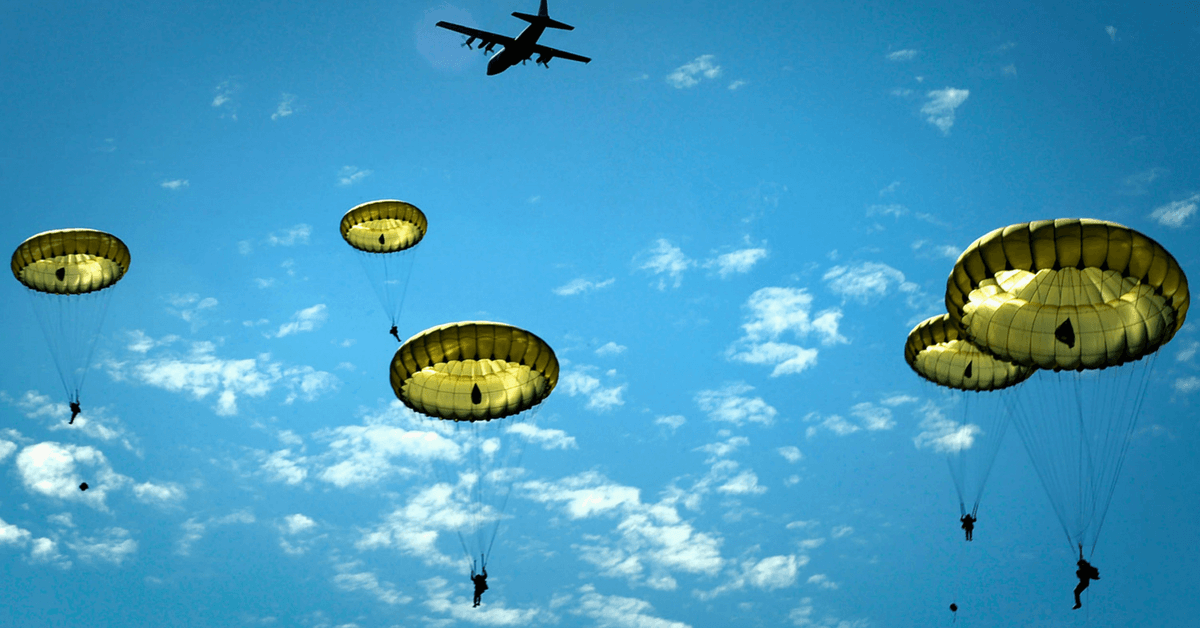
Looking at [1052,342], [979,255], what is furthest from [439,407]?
[1052,342]

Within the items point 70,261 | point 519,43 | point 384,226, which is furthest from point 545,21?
point 70,261

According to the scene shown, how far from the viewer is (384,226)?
176 feet

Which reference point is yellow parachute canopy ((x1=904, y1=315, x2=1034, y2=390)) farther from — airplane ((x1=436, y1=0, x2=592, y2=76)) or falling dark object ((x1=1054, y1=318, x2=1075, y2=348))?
airplane ((x1=436, y1=0, x2=592, y2=76))

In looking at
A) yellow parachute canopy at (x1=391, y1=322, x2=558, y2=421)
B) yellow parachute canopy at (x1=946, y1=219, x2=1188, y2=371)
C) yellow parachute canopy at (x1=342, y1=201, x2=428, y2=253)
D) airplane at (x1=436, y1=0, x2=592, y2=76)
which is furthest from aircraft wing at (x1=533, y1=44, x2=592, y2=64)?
yellow parachute canopy at (x1=946, y1=219, x2=1188, y2=371)

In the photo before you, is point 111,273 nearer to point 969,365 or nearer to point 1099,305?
point 969,365

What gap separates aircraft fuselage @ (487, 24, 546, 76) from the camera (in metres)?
47.5

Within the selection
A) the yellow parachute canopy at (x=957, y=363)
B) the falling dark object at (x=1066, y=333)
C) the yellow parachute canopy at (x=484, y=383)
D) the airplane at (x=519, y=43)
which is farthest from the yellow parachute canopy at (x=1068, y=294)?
the airplane at (x=519, y=43)

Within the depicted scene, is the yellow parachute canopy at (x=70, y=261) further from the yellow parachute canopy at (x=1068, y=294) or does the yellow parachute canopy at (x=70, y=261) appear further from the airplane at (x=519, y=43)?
the yellow parachute canopy at (x=1068, y=294)

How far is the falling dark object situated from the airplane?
85.7 feet

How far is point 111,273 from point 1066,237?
140 feet

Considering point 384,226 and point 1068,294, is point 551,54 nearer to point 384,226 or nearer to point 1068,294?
point 384,226

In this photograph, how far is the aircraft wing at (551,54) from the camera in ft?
166

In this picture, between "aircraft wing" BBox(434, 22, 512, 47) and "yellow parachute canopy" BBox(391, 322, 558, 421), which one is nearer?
"yellow parachute canopy" BBox(391, 322, 558, 421)

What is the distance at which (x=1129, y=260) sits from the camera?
88.6 ft
